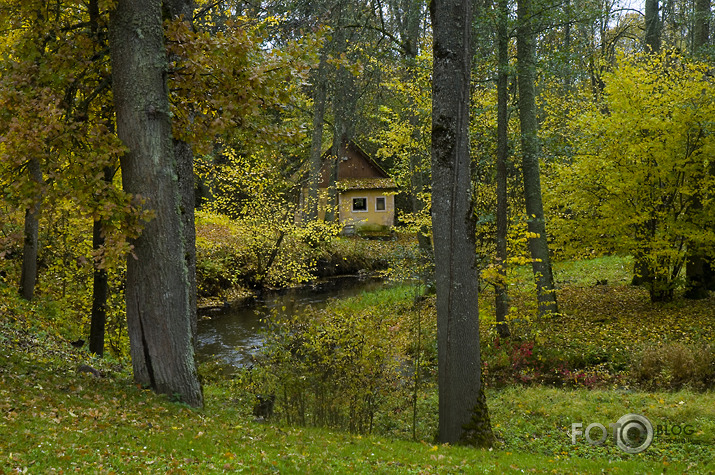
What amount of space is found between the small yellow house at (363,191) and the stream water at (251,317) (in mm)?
15002

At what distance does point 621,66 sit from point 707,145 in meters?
2.83

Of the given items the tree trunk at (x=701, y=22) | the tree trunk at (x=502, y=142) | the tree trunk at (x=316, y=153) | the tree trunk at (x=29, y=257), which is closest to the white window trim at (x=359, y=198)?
the tree trunk at (x=316, y=153)

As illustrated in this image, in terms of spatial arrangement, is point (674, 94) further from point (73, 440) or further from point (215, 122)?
point (73, 440)

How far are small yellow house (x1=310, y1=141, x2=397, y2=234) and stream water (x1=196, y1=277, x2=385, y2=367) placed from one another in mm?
15002

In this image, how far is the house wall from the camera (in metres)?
42.6

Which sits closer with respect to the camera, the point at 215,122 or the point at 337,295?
the point at 215,122

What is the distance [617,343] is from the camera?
12.0 meters

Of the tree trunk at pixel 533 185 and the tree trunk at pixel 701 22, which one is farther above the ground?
the tree trunk at pixel 701 22

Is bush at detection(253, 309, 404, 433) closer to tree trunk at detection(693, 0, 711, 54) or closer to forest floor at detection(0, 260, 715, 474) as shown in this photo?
forest floor at detection(0, 260, 715, 474)

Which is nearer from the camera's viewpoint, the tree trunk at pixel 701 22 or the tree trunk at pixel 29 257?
the tree trunk at pixel 29 257

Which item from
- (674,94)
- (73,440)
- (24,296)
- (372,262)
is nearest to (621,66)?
(674,94)

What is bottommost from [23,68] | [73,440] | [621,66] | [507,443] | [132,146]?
[507,443]

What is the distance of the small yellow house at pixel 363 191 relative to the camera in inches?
1670

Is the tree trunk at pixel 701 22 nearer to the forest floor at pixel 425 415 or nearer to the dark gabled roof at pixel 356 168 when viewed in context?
the forest floor at pixel 425 415
